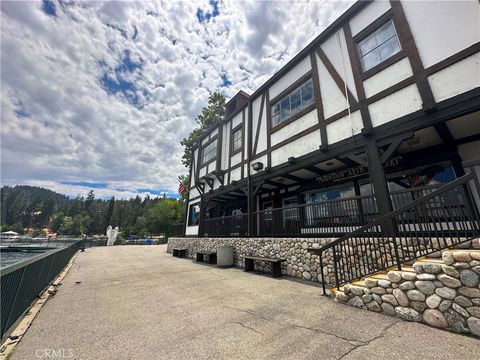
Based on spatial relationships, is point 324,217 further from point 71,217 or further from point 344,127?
point 71,217

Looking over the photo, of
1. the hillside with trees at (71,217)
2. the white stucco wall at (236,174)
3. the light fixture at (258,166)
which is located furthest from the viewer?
the hillside with trees at (71,217)

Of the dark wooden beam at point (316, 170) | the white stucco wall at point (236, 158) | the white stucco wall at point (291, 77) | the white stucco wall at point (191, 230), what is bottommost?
the white stucco wall at point (191, 230)

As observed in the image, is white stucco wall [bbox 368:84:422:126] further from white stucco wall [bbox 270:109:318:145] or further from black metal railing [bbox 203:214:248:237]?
black metal railing [bbox 203:214:248:237]

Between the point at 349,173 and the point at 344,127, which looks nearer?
the point at 344,127

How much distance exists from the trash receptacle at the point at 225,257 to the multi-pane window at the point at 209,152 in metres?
7.14

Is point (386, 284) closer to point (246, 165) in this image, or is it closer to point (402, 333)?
point (402, 333)

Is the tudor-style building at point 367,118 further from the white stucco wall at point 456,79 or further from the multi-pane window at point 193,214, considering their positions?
the multi-pane window at point 193,214

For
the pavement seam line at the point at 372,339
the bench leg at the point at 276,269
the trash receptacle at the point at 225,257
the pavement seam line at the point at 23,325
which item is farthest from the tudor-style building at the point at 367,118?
the pavement seam line at the point at 23,325

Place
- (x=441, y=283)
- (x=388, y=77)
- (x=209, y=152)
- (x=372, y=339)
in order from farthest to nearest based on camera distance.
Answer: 1. (x=209, y=152)
2. (x=388, y=77)
3. (x=441, y=283)
4. (x=372, y=339)

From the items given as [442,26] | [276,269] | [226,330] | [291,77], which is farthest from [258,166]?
[226,330]

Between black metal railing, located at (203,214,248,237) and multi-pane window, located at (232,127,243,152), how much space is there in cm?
427

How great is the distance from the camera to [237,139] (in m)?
12.9

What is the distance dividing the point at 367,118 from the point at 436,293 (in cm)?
500

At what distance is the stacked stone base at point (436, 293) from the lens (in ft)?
9.86
